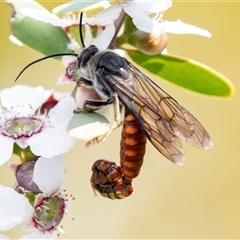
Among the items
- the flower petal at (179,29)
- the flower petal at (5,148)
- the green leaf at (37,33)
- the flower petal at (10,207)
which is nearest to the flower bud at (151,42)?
the flower petal at (179,29)

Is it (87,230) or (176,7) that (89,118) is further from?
(176,7)

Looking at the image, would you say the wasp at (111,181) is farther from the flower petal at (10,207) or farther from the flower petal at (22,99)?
the flower petal at (22,99)

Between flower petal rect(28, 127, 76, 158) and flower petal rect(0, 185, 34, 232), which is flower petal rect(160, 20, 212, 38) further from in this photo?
flower petal rect(0, 185, 34, 232)

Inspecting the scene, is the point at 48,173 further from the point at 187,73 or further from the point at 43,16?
the point at 187,73

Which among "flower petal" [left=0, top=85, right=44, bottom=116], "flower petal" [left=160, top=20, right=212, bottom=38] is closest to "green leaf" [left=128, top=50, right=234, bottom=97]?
"flower petal" [left=160, top=20, right=212, bottom=38]

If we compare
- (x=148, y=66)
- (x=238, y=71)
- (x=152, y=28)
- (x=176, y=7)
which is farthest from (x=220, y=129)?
(x=152, y=28)

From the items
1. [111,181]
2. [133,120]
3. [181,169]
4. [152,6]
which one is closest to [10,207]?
[111,181]
